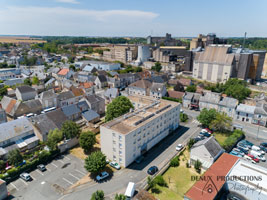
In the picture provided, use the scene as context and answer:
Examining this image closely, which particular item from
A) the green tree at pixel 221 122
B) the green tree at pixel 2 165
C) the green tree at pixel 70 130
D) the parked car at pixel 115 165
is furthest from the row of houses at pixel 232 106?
the green tree at pixel 2 165

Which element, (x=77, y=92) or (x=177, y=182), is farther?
(x=77, y=92)

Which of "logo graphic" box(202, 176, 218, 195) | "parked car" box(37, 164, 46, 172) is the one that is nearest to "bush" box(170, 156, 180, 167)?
"logo graphic" box(202, 176, 218, 195)

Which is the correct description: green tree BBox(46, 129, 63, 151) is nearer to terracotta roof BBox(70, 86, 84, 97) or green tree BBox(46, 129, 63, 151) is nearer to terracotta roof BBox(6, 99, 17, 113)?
terracotta roof BBox(6, 99, 17, 113)

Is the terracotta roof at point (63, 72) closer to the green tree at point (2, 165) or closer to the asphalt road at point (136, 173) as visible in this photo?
the green tree at point (2, 165)

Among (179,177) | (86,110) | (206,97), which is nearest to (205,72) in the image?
(206,97)

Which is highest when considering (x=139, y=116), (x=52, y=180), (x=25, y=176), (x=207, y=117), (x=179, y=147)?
(x=139, y=116)

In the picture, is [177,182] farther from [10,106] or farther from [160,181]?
[10,106]

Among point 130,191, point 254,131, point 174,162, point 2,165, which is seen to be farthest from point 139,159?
point 254,131
